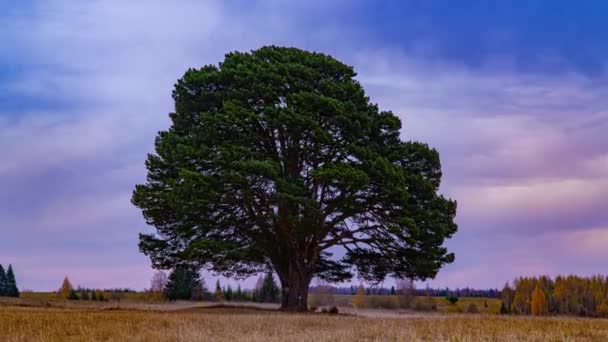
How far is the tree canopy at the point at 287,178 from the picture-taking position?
30.0 metres

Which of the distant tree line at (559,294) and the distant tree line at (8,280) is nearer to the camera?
the distant tree line at (559,294)

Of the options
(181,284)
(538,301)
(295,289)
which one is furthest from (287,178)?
(181,284)

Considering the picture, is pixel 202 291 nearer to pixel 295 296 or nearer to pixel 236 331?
pixel 295 296

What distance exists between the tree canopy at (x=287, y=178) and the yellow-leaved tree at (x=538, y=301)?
22.4m

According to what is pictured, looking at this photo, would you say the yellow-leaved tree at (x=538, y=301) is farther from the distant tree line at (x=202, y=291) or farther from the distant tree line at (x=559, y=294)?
the distant tree line at (x=202, y=291)

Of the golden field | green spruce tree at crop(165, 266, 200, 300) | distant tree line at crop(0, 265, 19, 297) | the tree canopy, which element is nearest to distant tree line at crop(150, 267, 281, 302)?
green spruce tree at crop(165, 266, 200, 300)

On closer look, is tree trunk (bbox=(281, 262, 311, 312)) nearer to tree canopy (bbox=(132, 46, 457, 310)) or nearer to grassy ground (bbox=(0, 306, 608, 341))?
tree canopy (bbox=(132, 46, 457, 310))

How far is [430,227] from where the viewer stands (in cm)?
3247

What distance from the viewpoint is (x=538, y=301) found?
5422cm

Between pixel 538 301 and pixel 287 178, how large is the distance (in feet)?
109

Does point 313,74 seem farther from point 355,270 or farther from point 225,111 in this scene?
point 355,270

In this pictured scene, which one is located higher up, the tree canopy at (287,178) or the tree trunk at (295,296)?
the tree canopy at (287,178)

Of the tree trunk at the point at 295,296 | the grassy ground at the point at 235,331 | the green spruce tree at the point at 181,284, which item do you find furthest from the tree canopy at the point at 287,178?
the green spruce tree at the point at 181,284

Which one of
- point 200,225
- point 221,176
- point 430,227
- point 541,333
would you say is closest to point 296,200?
point 221,176
